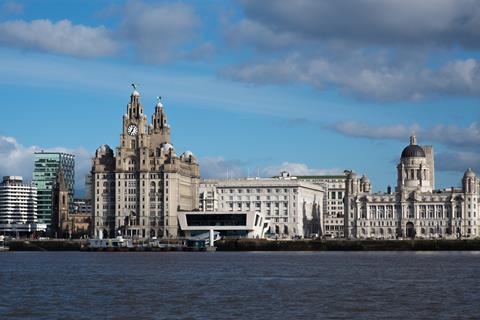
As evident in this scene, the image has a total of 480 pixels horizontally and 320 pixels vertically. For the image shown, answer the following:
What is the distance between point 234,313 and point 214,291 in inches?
670

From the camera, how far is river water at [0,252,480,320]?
224 ft

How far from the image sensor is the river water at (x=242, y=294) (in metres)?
68.1

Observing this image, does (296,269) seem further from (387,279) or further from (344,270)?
(387,279)

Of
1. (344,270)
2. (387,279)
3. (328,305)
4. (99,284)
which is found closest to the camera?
(328,305)

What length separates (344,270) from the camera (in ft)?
394

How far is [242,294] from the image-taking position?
82000 mm

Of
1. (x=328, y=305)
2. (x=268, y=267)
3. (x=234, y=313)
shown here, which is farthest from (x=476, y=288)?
(x=268, y=267)

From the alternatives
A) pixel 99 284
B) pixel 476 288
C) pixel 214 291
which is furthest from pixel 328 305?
pixel 99 284

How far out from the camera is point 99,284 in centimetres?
9306

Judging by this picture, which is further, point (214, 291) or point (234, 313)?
point (214, 291)

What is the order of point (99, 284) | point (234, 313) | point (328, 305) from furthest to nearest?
point (99, 284), point (328, 305), point (234, 313)

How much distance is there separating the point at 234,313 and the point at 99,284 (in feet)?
89.6

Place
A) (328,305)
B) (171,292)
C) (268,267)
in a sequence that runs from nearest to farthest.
Answer: (328,305) → (171,292) → (268,267)

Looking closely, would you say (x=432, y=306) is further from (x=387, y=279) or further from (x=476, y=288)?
(x=387, y=279)
